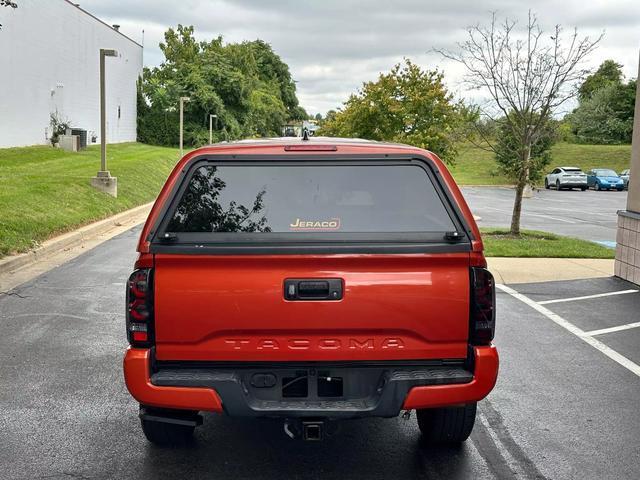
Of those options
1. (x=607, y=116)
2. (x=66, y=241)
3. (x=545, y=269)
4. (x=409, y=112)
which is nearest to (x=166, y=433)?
(x=545, y=269)

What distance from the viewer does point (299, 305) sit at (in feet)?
12.7

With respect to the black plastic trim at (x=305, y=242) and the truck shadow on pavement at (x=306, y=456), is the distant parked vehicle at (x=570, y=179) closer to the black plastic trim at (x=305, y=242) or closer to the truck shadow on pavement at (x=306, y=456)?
the truck shadow on pavement at (x=306, y=456)

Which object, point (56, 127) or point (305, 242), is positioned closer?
point (305, 242)

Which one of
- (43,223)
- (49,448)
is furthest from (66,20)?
(49,448)

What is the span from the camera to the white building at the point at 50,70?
33.5 metres

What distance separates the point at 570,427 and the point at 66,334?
16.3ft

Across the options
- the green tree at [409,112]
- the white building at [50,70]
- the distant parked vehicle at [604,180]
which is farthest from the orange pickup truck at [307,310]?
the distant parked vehicle at [604,180]

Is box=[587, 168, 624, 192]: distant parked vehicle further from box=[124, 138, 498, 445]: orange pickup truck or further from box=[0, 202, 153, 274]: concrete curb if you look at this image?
box=[124, 138, 498, 445]: orange pickup truck

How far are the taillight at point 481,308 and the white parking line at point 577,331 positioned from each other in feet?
10.7

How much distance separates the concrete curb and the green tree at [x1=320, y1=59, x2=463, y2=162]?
866cm

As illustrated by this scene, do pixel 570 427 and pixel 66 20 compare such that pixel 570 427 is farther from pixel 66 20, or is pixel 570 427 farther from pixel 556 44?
pixel 66 20

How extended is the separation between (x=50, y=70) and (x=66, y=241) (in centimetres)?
2746

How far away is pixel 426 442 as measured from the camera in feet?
15.8

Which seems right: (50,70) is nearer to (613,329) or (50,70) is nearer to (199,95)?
(199,95)
